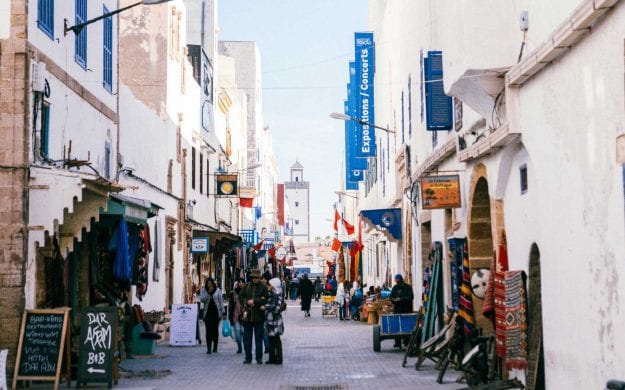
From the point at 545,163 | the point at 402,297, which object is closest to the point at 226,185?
the point at 402,297

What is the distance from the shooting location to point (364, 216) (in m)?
29.8

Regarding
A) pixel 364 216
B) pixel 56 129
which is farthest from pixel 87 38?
pixel 364 216

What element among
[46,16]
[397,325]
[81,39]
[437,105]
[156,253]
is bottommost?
[397,325]

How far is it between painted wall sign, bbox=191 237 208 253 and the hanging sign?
5.47 m

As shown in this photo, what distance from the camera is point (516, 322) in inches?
475

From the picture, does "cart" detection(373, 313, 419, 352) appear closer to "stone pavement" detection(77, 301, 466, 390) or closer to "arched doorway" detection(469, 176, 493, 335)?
"stone pavement" detection(77, 301, 466, 390)

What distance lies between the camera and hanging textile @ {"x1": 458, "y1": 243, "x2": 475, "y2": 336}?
51.4ft

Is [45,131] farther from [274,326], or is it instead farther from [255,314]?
[274,326]

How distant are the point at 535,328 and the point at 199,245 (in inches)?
811

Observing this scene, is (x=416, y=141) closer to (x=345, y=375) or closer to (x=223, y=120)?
(x=345, y=375)

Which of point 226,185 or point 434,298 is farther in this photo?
point 226,185

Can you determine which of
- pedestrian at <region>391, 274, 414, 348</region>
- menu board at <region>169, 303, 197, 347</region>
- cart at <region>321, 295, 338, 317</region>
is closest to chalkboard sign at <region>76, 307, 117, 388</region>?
menu board at <region>169, 303, 197, 347</region>

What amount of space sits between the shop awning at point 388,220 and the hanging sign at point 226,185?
28.3 feet

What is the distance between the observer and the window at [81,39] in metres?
16.6
